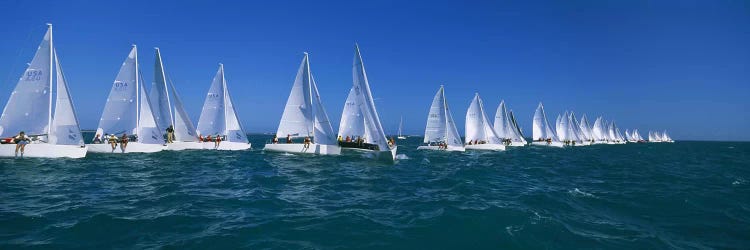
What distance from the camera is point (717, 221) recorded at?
11391mm

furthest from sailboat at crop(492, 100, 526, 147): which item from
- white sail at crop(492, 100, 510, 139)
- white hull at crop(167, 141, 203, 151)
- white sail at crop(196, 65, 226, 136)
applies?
white hull at crop(167, 141, 203, 151)

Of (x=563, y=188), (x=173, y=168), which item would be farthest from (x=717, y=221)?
(x=173, y=168)

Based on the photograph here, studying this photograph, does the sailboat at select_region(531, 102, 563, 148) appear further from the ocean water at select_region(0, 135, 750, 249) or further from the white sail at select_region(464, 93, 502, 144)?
the ocean water at select_region(0, 135, 750, 249)

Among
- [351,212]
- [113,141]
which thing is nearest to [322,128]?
[113,141]

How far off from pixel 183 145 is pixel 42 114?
12.3 m

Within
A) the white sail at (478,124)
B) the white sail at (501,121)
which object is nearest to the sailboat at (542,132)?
the white sail at (501,121)

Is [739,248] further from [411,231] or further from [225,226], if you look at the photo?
[225,226]

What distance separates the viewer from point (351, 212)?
11.2m

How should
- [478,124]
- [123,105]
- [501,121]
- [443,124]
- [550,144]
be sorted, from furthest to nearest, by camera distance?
[550,144]
[501,121]
[478,124]
[443,124]
[123,105]

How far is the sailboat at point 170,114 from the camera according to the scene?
1415 inches

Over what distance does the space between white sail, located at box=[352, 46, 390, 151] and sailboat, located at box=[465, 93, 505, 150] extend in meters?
27.0

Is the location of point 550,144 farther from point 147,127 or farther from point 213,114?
point 147,127

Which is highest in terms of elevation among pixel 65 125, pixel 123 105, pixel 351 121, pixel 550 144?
pixel 123 105

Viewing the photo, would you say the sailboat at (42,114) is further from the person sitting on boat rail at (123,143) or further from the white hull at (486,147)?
the white hull at (486,147)
